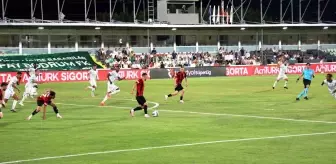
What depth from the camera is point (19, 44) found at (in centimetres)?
7550

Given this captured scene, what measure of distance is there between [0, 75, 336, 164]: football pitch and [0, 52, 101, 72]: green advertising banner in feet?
89.0

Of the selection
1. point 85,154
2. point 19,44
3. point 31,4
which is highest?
point 31,4

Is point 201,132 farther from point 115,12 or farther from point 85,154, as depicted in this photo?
point 115,12

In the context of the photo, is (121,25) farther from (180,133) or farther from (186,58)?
(180,133)

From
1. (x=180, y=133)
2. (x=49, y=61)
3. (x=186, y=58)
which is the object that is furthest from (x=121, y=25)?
(x=180, y=133)

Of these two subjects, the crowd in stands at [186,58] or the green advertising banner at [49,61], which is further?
the crowd in stands at [186,58]

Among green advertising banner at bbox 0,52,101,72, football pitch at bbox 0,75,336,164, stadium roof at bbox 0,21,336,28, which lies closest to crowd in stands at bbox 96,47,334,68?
green advertising banner at bbox 0,52,101,72

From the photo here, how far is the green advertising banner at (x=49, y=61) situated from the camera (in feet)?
208

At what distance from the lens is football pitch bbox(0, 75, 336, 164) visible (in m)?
17.0

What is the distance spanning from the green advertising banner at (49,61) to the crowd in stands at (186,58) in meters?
3.05

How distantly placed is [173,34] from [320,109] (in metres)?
56.8

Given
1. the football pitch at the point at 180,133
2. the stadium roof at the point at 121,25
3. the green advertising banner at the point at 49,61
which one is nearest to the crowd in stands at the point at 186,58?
the green advertising banner at the point at 49,61

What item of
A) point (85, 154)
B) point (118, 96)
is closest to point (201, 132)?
point (85, 154)

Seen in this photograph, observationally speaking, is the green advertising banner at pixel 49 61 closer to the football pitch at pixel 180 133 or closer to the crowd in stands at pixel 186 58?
the crowd in stands at pixel 186 58
